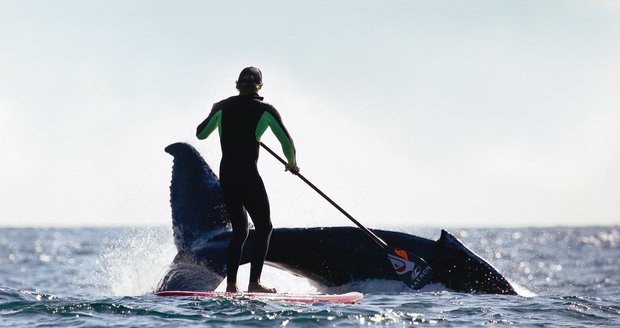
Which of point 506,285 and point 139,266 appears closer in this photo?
point 506,285

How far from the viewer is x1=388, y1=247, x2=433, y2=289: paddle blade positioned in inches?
397

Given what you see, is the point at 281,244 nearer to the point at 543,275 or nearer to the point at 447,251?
the point at 447,251

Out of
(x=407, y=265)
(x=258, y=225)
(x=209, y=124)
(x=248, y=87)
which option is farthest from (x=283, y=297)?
(x=248, y=87)

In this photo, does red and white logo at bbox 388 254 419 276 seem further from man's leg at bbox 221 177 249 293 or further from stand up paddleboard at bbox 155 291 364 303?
man's leg at bbox 221 177 249 293

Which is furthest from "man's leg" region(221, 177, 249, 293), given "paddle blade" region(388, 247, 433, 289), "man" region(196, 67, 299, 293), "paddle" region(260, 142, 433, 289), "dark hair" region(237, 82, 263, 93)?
"paddle blade" region(388, 247, 433, 289)

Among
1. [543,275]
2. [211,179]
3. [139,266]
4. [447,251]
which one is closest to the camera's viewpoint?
[447,251]

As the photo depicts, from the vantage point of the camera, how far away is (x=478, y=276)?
34.1ft

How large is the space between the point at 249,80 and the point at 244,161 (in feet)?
2.64

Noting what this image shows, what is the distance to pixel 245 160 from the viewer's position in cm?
936

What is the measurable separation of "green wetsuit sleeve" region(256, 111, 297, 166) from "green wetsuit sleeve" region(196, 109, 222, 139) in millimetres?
451

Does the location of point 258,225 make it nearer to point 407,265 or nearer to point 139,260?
point 407,265

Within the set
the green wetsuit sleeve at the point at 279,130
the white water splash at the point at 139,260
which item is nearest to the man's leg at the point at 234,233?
the green wetsuit sleeve at the point at 279,130

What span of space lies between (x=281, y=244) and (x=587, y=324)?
3.30 m

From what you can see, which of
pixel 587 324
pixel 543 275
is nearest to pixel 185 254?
pixel 587 324
